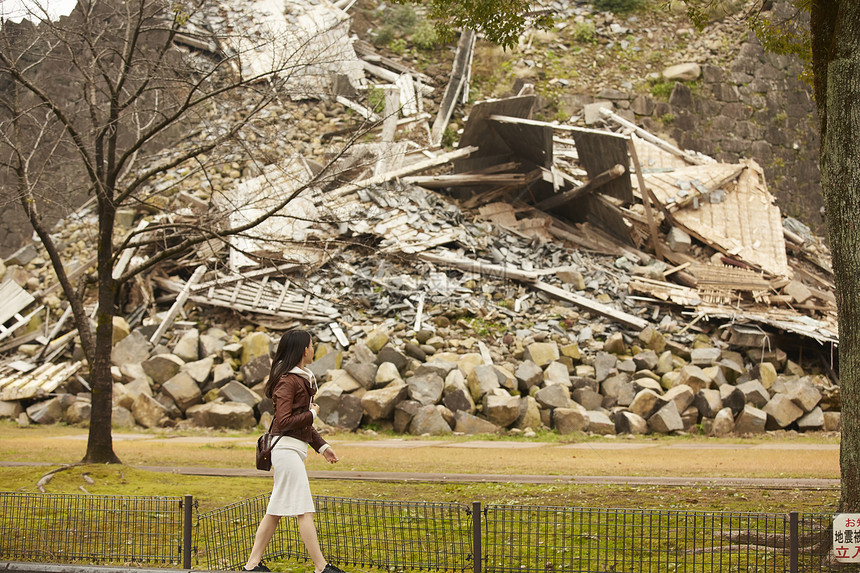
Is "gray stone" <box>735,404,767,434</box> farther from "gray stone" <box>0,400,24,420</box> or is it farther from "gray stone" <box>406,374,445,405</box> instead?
"gray stone" <box>0,400,24,420</box>

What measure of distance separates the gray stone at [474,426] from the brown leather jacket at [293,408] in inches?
438

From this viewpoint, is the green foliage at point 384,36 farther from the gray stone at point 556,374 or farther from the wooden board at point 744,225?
the gray stone at point 556,374

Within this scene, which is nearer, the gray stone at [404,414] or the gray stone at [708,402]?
the gray stone at [404,414]

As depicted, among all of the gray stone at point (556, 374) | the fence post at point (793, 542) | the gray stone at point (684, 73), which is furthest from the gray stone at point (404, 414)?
the gray stone at point (684, 73)

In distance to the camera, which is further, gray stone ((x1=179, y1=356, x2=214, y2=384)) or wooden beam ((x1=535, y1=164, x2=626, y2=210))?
wooden beam ((x1=535, y1=164, x2=626, y2=210))

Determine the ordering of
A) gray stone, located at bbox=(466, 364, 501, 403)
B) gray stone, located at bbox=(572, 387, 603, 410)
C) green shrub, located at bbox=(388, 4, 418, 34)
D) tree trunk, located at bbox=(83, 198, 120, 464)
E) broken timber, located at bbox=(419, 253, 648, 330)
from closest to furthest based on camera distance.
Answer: tree trunk, located at bbox=(83, 198, 120, 464)
gray stone, located at bbox=(466, 364, 501, 403)
gray stone, located at bbox=(572, 387, 603, 410)
broken timber, located at bbox=(419, 253, 648, 330)
green shrub, located at bbox=(388, 4, 418, 34)

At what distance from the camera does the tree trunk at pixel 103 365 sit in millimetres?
10938

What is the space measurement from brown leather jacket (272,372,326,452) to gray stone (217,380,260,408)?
12.5 meters

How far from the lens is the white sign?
527 centimetres

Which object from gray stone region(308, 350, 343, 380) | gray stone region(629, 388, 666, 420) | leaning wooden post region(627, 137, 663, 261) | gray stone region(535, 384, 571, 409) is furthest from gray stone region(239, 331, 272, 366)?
leaning wooden post region(627, 137, 663, 261)

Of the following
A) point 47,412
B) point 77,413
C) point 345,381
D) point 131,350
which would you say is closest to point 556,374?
point 345,381

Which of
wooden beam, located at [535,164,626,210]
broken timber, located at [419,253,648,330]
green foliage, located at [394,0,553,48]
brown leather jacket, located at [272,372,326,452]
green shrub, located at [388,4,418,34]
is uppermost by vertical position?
green shrub, located at [388,4,418,34]

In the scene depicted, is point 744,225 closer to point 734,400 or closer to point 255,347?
point 734,400

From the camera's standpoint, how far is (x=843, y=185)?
6672 millimetres
